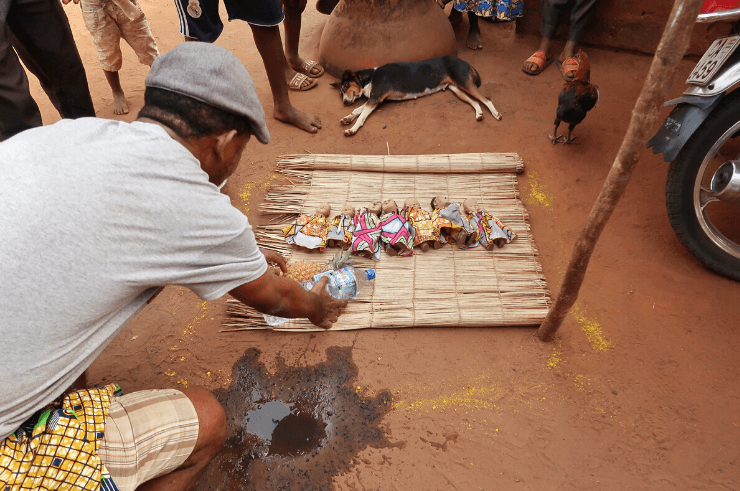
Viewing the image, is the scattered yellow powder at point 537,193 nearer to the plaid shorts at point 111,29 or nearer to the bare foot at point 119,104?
the plaid shorts at point 111,29

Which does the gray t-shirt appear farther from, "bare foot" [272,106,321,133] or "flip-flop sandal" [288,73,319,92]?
"flip-flop sandal" [288,73,319,92]

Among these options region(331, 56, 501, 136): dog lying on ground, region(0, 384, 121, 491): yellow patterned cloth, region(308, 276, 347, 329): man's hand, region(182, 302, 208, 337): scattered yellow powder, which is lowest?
region(182, 302, 208, 337): scattered yellow powder

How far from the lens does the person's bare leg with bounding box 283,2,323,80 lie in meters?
4.36

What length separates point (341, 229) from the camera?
2.98 m

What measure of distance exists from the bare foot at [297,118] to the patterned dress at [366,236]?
135 cm

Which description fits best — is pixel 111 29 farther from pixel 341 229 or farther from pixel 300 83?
pixel 341 229

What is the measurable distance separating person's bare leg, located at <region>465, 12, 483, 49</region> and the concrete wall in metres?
0.67

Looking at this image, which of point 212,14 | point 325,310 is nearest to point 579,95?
point 325,310

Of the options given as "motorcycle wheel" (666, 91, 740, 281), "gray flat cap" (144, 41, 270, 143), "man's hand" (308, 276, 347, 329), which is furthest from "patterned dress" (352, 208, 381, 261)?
"motorcycle wheel" (666, 91, 740, 281)

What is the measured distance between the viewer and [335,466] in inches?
80.1

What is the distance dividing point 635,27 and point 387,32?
2347mm

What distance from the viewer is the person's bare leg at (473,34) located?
4859 millimetres

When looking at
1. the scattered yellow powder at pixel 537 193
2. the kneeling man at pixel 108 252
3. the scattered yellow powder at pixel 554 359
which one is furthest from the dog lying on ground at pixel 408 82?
the kneeling man at pixel 108 252

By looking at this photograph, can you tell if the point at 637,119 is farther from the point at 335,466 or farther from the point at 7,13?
the point at 7,13
